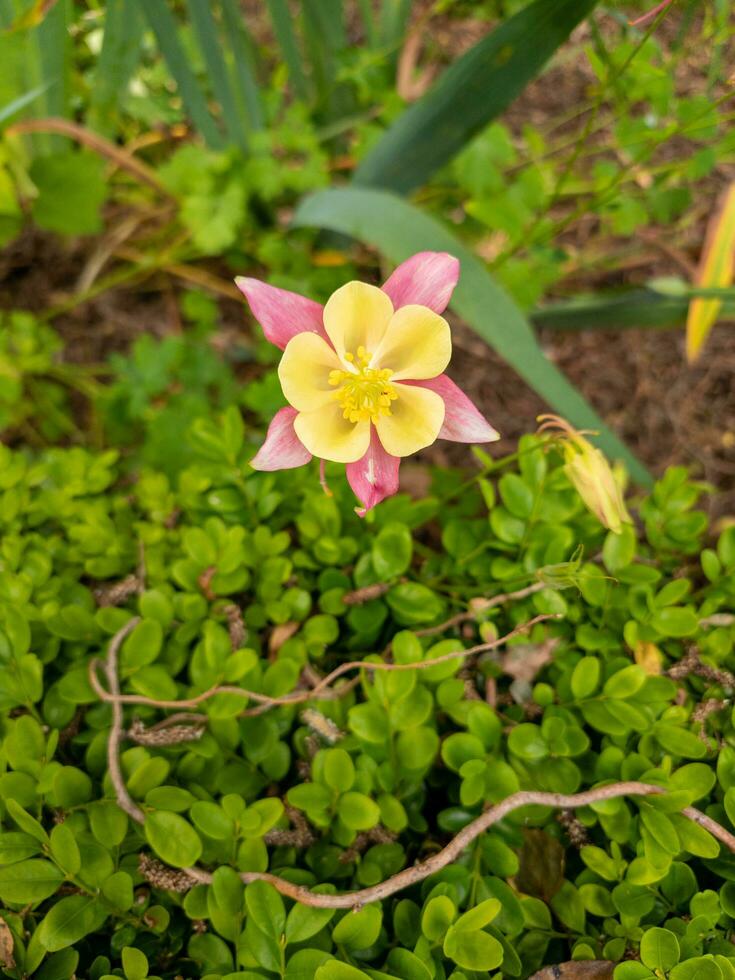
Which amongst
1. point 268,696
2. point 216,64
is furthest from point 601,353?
point 268,696

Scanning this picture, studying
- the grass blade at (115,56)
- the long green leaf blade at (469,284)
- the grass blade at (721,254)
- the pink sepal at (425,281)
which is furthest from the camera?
the grass blade at (721,254)

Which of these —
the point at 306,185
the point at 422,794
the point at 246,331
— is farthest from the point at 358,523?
the point at 246,331

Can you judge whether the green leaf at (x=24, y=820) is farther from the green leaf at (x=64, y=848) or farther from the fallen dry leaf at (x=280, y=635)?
the fallen dry leaf at (x=280, y=635)

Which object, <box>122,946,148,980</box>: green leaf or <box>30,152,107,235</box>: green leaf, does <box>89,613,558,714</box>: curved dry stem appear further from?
<box>30,152,107,235</box>: green leaf

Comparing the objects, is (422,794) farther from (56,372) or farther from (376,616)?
(56,372)

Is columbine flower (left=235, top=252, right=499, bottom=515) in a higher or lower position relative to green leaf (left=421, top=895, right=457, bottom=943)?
higher

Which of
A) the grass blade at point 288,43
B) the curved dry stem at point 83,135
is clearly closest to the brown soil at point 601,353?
the curved dry stem at point 83,135

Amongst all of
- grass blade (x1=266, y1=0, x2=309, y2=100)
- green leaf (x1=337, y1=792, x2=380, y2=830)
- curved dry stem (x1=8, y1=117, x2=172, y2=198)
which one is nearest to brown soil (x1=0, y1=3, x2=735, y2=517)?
curved dry stem (x1=8, y1=117, x2=172, y2=198)
